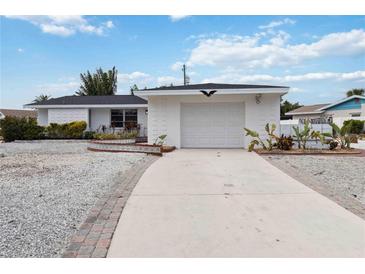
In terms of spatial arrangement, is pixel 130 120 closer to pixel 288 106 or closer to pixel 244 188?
pixel 244 188

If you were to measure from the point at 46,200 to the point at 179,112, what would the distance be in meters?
9.51

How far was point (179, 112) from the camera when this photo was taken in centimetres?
1421

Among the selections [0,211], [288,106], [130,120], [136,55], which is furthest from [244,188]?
[288,106]

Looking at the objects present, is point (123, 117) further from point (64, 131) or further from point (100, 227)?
point (100, 227)

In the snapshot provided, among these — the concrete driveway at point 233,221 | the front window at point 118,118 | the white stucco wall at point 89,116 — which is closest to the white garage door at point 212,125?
the concrete driveway at point 233,221

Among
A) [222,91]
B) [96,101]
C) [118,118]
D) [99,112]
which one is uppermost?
[96,101]

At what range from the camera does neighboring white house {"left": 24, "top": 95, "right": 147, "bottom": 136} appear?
23109 mm

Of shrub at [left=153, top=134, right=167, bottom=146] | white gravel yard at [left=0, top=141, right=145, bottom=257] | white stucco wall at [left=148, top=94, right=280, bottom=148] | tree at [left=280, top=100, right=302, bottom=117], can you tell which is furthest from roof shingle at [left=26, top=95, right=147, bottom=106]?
tree at [left=280, top=100, right=302, bottom=117]

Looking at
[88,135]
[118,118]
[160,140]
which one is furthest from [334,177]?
[118,118]

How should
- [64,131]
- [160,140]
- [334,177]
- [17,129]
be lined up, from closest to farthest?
[334,177] < [160,140] < [17,129] < [64,131]
